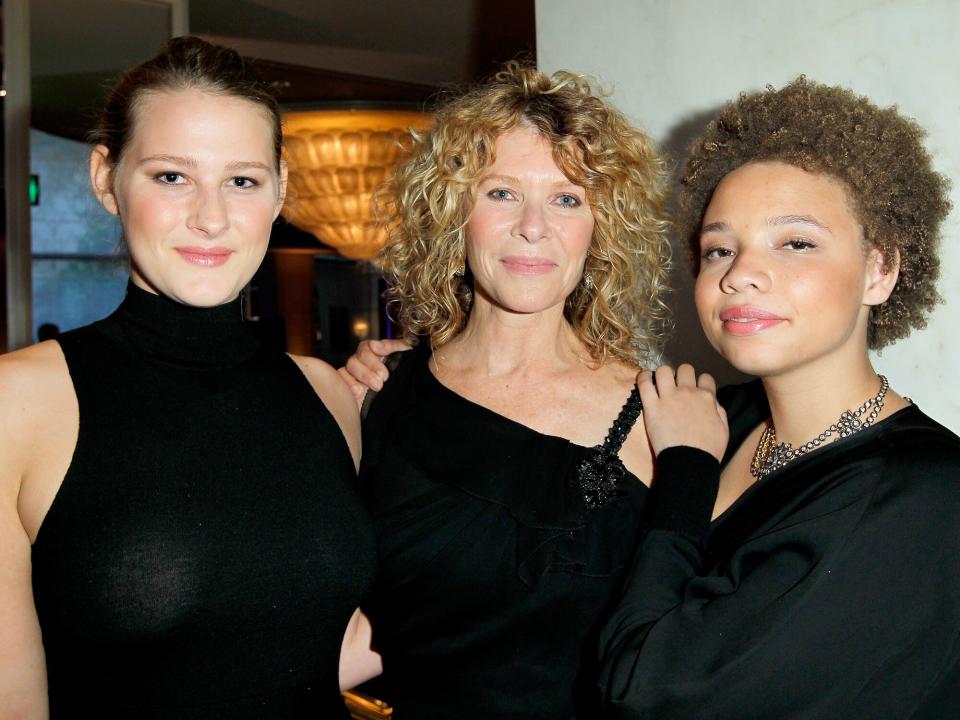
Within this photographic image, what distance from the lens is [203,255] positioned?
1645 millimetres

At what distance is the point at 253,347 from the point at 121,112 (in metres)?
0.50

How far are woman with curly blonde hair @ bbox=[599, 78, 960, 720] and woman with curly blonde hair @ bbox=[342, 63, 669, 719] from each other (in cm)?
19

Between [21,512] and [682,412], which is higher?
[682,412]

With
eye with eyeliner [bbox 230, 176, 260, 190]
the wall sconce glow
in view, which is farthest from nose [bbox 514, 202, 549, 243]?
the wall sconce glow

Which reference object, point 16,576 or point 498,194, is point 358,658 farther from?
point 498,194

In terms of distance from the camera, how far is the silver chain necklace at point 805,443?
1561 mm

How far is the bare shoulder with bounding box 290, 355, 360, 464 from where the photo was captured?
194 centimetres

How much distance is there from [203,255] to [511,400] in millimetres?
740

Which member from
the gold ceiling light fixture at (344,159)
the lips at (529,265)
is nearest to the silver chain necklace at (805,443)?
the lips at (529,265)

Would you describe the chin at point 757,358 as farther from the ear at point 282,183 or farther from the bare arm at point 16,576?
the bare arm at point 16,576

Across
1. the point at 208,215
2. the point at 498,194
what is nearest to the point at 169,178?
the point at 208,215

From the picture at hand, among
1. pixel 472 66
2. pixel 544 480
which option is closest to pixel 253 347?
pixel 544 480

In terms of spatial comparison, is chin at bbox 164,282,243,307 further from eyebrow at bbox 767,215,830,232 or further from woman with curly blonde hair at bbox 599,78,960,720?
eyebrow at bbox 767,215,830,232

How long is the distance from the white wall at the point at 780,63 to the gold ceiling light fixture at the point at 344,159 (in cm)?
399
